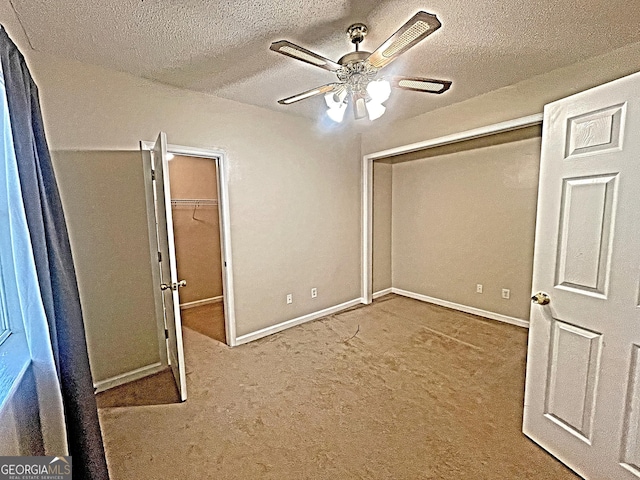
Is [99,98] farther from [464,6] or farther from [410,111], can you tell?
[410,111]

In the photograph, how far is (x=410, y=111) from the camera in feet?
10.6

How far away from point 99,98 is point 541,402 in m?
3.56

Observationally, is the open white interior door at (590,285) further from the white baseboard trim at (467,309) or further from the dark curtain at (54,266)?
the dark curtain at (54,266)

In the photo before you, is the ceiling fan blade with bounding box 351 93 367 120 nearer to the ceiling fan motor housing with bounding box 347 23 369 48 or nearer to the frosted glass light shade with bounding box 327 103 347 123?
the frosted glass light shade with bounding box 327 103 347 123

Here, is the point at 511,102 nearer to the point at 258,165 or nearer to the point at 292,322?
the point at 258,165

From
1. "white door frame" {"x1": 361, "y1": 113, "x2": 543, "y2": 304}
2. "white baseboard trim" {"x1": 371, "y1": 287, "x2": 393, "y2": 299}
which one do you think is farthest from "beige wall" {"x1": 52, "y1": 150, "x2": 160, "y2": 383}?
"white baseboard trim" {"x1": 371, "y1": 287, "x2": 393, "y2": 299}

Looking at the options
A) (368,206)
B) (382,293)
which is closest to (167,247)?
(368,206)

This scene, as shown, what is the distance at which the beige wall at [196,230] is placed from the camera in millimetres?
4270

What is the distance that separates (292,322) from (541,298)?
8.22 ft

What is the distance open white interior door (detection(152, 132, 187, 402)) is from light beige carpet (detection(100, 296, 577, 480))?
15.3 inches

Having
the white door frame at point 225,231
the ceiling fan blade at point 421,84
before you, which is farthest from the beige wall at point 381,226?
the ceiling fan blade at point 421,84

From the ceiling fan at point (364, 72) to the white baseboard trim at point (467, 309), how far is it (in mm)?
2921

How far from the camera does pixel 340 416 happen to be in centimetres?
202

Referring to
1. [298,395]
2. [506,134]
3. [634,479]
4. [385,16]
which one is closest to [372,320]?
[298,395]
